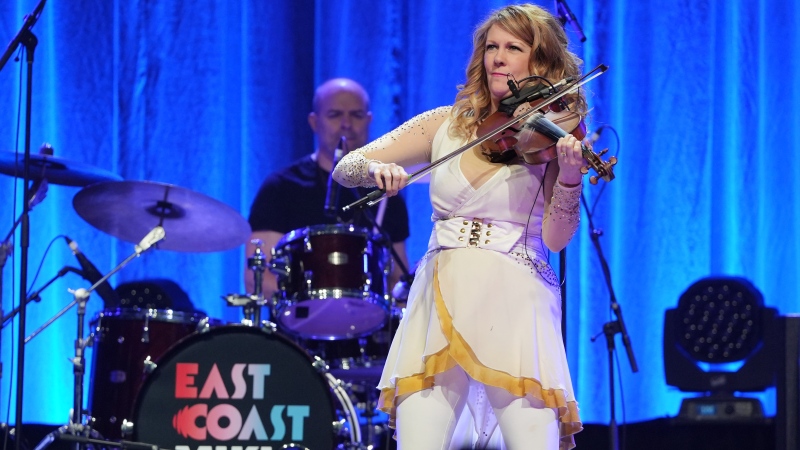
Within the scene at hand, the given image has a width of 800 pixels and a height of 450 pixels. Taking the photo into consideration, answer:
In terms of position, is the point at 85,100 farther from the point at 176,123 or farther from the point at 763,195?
the point at 763,195

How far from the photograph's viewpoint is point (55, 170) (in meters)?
4.25

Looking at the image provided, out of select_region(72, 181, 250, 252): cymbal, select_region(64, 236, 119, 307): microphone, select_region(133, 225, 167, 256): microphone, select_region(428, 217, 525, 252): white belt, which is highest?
select_region(72, 181, 250, 252): cymbal

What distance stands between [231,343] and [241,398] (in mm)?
209

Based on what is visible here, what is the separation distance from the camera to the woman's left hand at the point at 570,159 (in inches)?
88.1

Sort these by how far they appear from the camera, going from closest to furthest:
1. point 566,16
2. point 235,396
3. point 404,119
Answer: point 566,16
point 235,396
point 404,119

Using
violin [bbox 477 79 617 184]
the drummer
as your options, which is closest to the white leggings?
violin [bbox 477 79 617 184]

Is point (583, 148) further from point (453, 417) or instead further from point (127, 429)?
point (127, 429)

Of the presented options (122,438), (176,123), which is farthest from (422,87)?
(122,438)

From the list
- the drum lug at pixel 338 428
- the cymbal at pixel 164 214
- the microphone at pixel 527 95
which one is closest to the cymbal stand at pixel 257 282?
the cymbal at pixel 164 214

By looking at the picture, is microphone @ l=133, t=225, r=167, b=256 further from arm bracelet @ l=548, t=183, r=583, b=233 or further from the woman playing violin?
arm bracelet @ l=548, t=183, r=583, b=233

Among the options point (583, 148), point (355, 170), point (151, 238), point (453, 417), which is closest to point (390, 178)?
point (355, 170)

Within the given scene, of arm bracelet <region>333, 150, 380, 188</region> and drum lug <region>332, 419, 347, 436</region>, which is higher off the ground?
arm bracelet <region>333, 150, 380, 188</region>

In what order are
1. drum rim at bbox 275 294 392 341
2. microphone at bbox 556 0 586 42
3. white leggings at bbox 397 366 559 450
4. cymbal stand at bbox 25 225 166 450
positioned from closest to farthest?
white leggings at bbox 397 366 559 450
microphone at bbox 556 0 586 42
cymbal stand at bbox 25 225 166 450
drum rim at bbox 275 294 392 341

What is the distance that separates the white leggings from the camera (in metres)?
2.29
